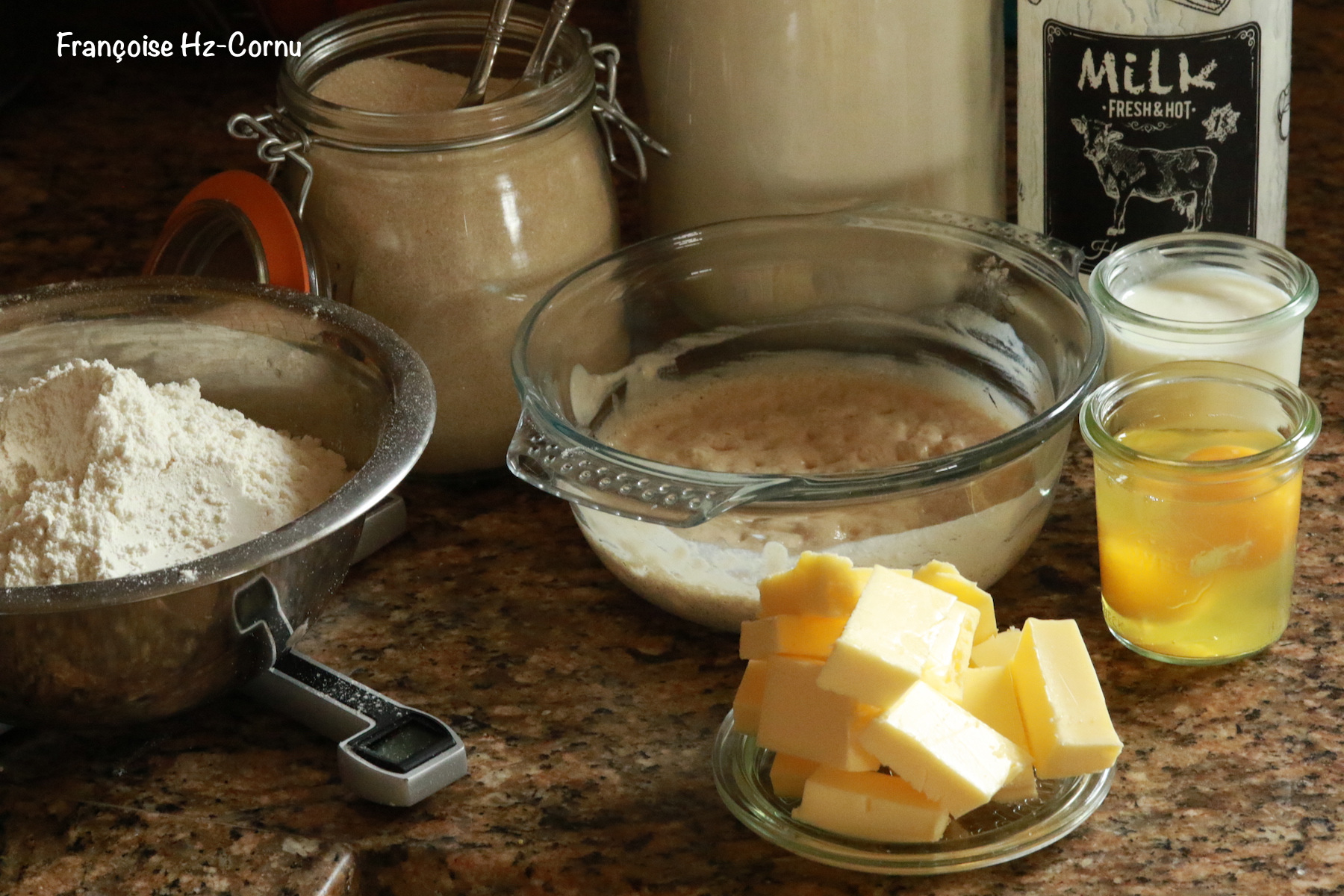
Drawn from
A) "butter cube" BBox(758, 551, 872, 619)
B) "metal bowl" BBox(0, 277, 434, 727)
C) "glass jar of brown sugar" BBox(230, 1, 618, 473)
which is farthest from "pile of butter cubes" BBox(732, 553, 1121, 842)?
"glass jar of brown sugar" BBox(230, 1, 618, 473)

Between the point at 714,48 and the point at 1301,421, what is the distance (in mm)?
381

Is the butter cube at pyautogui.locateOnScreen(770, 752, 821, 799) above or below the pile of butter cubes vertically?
below

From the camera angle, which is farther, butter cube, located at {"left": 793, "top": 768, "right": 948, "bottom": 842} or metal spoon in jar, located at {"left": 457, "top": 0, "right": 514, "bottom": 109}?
metal spoon in jar, located at {"left": 457, "top": 0, "right": 514, "bottom": 109}

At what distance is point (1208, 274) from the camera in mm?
842

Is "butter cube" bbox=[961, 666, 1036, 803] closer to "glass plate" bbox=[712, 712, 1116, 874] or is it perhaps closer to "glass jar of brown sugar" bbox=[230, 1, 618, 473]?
"glass plate" bbox=[712, 712, 1116, 874]

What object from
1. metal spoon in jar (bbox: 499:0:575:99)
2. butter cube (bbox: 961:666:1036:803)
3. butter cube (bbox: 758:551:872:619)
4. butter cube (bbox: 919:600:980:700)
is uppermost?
metal spoon in jar (bbox: 499:0:575:99)

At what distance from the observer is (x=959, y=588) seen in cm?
66

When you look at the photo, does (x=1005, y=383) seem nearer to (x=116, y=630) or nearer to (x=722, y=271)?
(x=722, y=271)

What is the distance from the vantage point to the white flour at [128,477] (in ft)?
2.25

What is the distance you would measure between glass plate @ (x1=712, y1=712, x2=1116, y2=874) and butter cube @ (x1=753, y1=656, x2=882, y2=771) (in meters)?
0.03

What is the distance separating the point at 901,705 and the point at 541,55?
458 millimetres

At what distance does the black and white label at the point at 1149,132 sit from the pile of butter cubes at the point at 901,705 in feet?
1.09

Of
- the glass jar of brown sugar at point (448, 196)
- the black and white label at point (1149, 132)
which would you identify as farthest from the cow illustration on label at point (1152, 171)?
the glass jar of brown sugar at point (448, 196)

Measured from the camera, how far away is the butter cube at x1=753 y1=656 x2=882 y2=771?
0.61 m
